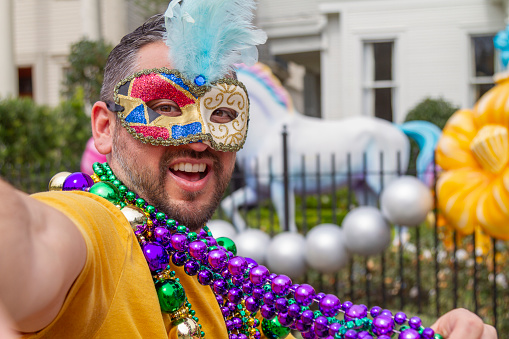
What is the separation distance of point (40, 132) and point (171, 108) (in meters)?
7.26

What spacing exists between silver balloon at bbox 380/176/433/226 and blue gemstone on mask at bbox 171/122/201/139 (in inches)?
120

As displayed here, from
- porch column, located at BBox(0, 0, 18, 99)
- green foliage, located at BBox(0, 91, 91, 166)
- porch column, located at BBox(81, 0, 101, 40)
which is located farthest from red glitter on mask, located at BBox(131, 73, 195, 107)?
porch column, located at BBox(81, 0, 101, 40)

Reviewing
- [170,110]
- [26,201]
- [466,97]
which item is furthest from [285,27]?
[26,201]

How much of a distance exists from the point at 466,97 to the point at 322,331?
9.97 metres

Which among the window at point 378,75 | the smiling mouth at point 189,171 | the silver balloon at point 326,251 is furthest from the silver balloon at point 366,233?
the window at point 378,75

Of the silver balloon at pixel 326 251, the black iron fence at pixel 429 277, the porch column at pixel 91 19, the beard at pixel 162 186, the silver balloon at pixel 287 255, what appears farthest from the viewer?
the porch column at pixel 91 19

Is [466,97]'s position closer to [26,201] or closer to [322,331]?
[322,331]

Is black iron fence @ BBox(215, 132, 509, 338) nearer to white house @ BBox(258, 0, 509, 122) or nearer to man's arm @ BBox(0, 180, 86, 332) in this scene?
man's arm @ BBox(0, 180, 86, 332)

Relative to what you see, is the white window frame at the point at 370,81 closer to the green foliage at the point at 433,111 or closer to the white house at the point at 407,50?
the white house at the point at 407,50

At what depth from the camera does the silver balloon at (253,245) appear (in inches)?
179

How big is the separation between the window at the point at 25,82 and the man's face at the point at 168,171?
12.6m

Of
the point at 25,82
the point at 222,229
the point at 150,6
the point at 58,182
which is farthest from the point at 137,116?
the point at 25,82

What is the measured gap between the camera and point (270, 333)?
59.8 inches

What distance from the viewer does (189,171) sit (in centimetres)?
140
